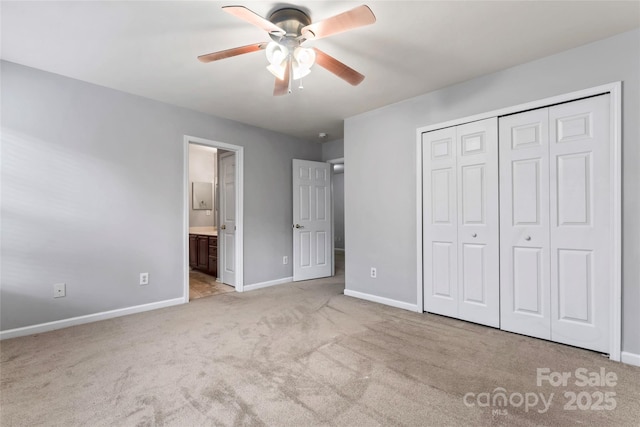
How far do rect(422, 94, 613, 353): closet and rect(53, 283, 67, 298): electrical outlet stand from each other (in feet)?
11.9

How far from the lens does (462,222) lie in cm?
307

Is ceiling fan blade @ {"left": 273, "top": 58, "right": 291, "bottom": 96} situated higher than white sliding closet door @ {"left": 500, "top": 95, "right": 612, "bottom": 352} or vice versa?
ceiling fan blade @ {"left": 273, "top": 58, "right": 291, "bottom": 96}

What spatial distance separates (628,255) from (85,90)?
4.89 m

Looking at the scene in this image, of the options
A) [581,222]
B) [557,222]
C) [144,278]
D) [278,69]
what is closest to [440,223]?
[557,222]

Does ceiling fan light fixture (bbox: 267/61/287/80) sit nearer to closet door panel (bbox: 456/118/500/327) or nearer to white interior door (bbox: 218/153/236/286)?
closet door panel (bbox: 456/118/500/327)

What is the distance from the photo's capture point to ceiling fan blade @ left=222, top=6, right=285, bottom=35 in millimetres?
1593

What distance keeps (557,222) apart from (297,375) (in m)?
2.39

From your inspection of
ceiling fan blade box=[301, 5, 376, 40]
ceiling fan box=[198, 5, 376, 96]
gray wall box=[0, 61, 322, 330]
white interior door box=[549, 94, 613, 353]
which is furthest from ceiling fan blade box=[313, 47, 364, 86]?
gray wall box=[0, 61, 322, 330]

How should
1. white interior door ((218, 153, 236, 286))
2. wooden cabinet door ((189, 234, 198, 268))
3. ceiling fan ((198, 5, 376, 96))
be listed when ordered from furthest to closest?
wooden cabinet door ((189, 234, 198, 268))
white interior door ((218, 153, 236, 286))
ceiling fan ((198, 5, 376, 96))

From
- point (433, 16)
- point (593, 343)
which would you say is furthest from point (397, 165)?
point (593, 343)

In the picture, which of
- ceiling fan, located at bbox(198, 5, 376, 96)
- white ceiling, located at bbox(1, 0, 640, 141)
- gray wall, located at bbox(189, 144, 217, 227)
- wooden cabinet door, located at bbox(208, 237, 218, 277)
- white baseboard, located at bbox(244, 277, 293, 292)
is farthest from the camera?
gray wall, located at bbox(189, 144, 217, 227)

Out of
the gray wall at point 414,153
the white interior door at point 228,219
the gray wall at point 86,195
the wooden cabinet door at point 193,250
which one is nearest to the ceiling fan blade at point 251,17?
the gray wall at point 414,153

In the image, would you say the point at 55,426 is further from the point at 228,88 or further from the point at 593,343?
the point at 593,343

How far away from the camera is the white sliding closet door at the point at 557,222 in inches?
91.7
